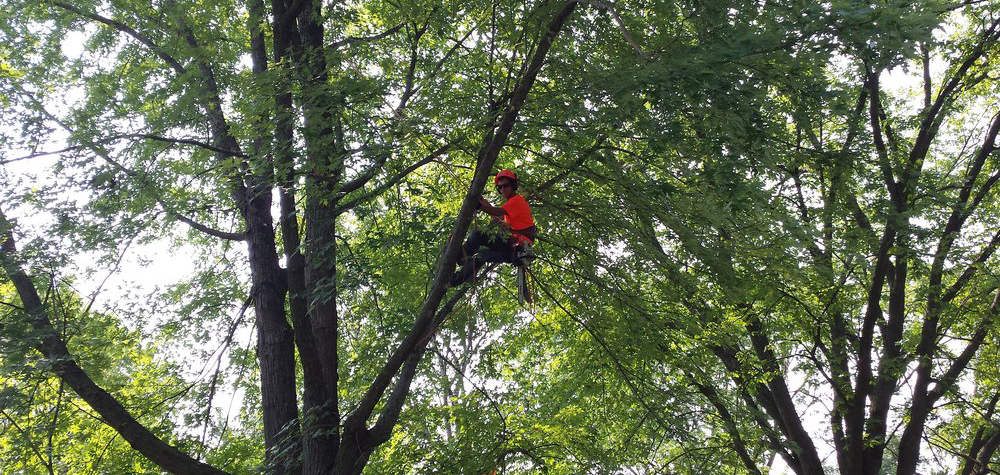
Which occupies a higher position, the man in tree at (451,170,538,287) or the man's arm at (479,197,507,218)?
the man in tree at (451,170,538,287)

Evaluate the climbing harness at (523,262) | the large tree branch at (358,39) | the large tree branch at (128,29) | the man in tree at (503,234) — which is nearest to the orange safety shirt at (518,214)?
the man in tree at (503,234)

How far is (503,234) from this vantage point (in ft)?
20.1

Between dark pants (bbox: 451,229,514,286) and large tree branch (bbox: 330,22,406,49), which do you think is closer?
dark pants (bbox: 451,229,514,286)

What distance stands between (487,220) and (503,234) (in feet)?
2.70

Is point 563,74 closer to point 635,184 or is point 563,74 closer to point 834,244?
point 635,184

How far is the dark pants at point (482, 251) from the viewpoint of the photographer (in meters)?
6.59

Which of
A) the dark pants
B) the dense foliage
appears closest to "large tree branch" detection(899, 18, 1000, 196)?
the dense foliage

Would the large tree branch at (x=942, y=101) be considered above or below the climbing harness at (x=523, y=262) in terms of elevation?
above

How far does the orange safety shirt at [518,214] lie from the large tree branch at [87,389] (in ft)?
10.8

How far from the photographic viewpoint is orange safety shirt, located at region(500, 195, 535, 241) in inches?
242

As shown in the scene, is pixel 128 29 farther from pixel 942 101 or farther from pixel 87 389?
pixel 942 101

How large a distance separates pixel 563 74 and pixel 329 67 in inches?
80.1

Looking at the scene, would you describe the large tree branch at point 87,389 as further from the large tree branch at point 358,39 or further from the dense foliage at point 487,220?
the large tree branch at point 358,39

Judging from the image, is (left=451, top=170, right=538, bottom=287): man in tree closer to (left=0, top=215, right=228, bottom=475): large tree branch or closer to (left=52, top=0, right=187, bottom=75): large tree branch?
(left=0, top=215, right=228, bottom=475): large tree branch
